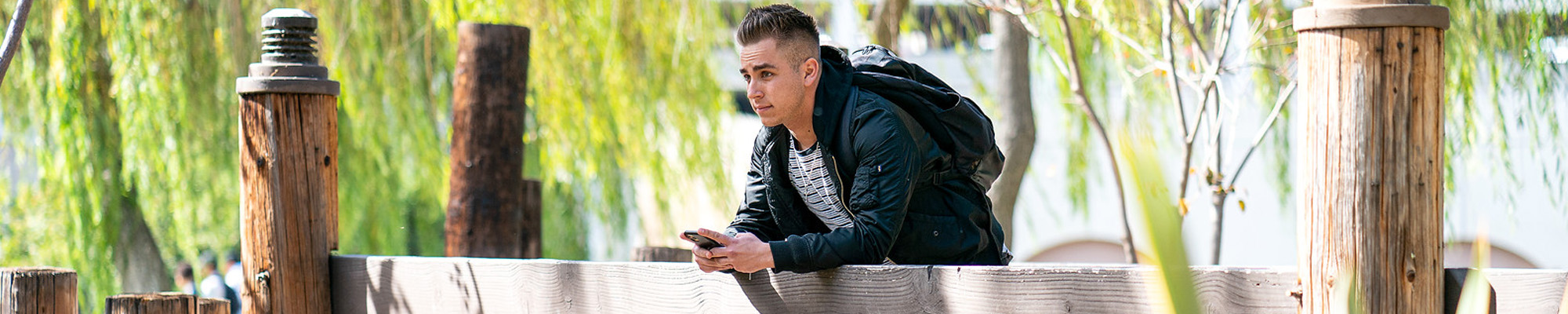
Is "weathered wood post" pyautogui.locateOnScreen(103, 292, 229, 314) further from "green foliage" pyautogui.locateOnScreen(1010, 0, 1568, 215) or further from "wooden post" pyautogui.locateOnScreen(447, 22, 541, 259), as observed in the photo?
"green foliage" pyautogui.locateOnScreen(1010, 0, 1568, 215)

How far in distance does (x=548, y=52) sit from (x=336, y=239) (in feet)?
9.80

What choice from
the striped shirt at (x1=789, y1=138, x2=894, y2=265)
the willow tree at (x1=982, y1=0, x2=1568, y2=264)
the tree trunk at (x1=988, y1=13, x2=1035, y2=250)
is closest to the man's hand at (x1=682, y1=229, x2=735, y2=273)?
the striped shirt at (x1=789, y1=138, x2=894, y2=265)

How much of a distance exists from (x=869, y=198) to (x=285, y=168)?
1.48 meters

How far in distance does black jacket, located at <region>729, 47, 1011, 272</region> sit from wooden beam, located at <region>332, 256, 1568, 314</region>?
3.0 inches

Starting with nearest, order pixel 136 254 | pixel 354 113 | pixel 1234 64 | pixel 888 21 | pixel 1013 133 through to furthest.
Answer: pixel 1234 64
pixel 1013 133
pixel 888 21
pixel 354 113
pixel 136 254

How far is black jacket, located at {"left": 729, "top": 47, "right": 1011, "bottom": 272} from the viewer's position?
2244 millimetres

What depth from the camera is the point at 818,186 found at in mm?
2430

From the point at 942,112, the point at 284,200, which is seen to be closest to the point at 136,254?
the point at 284,200

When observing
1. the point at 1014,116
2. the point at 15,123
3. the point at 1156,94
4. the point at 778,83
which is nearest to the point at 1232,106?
the point at 1014,116

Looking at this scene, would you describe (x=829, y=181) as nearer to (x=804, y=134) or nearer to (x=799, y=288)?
(x=804, y=134)

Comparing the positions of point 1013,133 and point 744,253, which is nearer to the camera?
point 744,253

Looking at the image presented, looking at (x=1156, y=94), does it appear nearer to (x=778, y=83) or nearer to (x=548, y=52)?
(x=548, y=52)

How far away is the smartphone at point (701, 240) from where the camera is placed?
7.30ft

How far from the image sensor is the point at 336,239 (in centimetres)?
318
